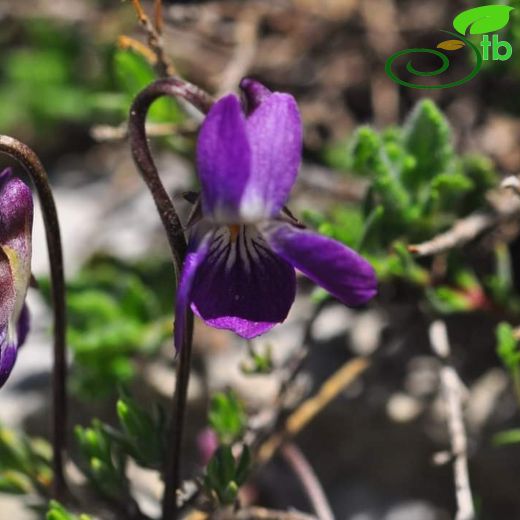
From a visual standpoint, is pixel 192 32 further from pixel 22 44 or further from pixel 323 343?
pixel 323 343

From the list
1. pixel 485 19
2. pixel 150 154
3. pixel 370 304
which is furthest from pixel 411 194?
pixel 150 154

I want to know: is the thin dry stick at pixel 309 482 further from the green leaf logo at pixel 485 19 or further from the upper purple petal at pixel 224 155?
the green leaf logo at pixel 485 19

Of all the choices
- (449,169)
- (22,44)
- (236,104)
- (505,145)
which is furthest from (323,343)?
(22,44)

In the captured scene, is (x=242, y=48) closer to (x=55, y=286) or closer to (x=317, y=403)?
(x=317, y=403)

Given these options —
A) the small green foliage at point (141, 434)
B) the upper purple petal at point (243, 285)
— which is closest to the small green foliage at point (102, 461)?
the small green foliage at point (141, 434)

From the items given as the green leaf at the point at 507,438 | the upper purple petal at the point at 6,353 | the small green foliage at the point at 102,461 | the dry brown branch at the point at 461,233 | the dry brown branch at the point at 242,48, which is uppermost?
the dry brown branch at the point at 242,48

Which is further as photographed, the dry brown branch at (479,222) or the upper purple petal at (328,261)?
the dry brown branch at (479,222)

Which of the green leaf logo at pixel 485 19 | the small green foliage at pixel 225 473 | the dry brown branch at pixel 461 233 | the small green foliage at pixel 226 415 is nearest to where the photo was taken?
the small green foliage at pixel 225 473

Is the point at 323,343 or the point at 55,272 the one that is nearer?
the point at 55,272
